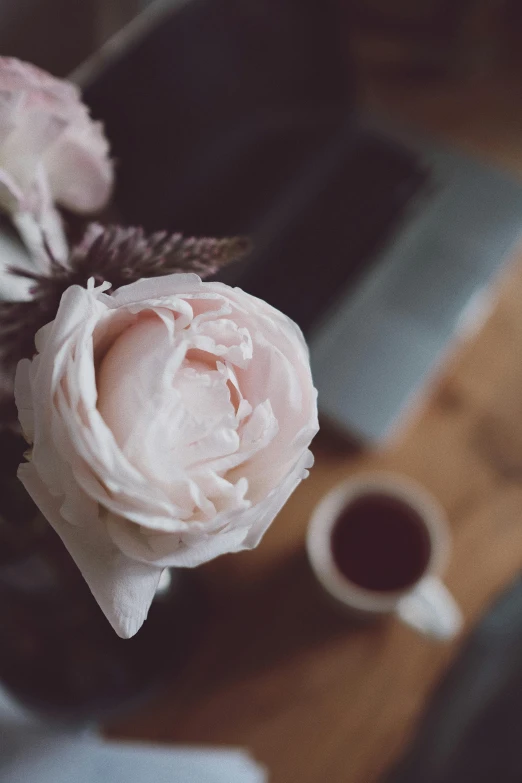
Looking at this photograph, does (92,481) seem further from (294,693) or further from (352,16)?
(352,16)

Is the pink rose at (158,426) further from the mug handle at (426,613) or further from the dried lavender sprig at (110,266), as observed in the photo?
the mug handle at (426,613)

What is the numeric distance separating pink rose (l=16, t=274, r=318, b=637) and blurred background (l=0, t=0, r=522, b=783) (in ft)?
0.70

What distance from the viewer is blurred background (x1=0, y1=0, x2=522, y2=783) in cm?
50

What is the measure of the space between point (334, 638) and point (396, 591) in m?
0.08

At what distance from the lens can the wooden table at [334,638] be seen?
1.70ft

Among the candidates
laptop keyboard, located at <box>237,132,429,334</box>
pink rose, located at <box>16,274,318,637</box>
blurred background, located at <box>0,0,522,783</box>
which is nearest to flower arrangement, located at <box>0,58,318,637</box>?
pink rose, located at <box>16,274,318,637</box>

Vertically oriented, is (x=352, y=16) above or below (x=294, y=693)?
above

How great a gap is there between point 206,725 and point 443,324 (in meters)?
0.43

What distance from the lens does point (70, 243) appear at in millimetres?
323

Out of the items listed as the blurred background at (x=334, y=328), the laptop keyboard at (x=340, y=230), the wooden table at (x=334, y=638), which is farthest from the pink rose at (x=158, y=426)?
the laptop keyboard at (x=340, y=230)

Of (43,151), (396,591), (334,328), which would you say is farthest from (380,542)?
(43,151)

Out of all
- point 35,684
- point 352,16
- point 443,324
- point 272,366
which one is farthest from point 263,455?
point 352,16

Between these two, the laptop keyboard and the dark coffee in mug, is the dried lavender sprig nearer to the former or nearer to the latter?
the dark coffee in mug

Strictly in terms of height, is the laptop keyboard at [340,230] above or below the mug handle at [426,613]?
above
